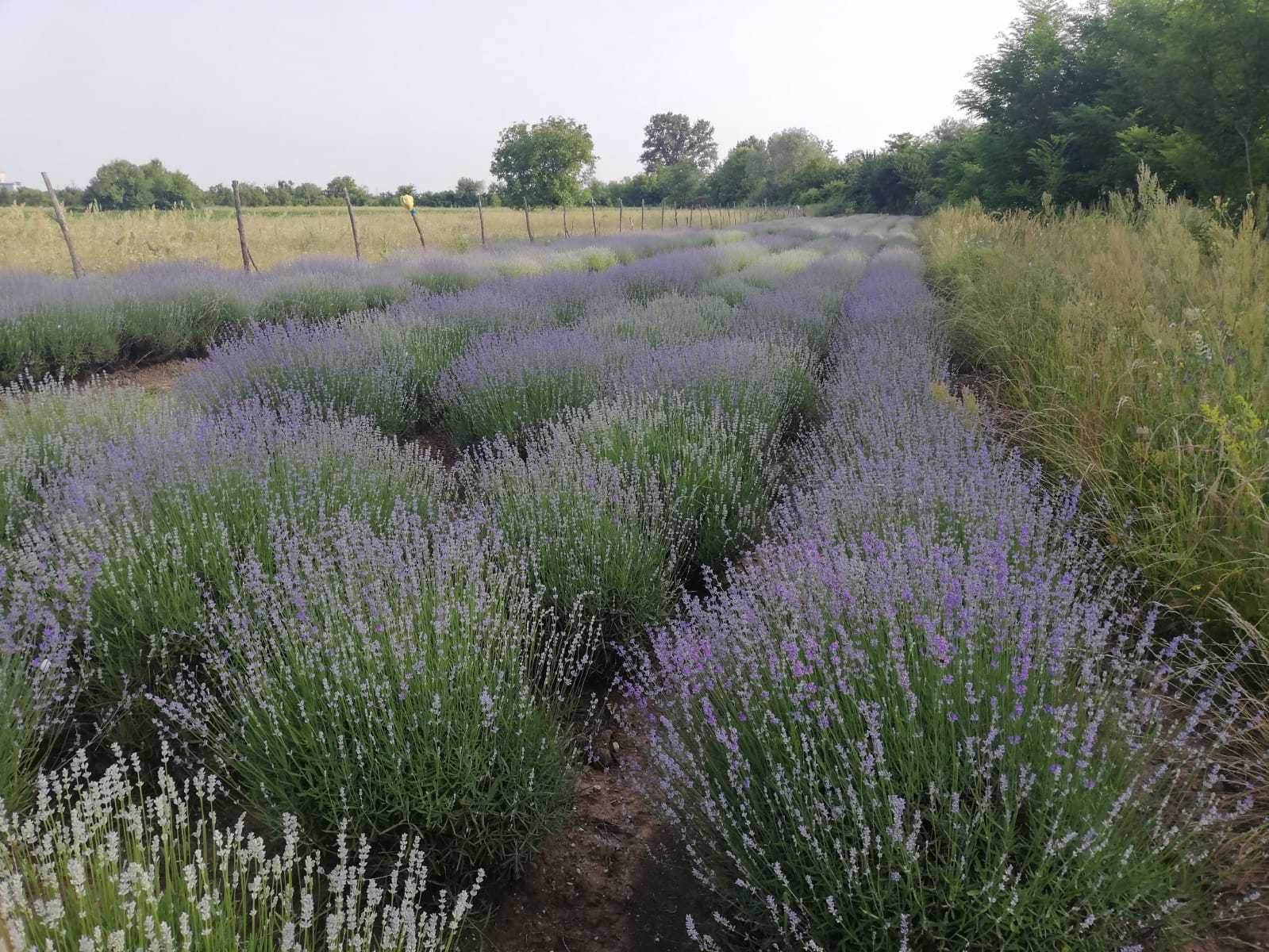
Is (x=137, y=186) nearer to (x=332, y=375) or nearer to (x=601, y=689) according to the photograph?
(x=332, y=375)

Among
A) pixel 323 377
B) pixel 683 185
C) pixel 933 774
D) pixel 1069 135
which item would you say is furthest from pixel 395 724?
pixel 683 185

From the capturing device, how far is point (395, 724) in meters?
1.93

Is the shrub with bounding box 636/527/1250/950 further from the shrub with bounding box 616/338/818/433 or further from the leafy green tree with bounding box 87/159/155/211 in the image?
the leafy green tree with bounding box 87/159/155/211

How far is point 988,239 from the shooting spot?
9828mm

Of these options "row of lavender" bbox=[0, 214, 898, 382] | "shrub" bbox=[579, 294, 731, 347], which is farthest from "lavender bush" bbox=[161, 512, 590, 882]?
"row of lavender" bbox=[0, 214, 898, 382]

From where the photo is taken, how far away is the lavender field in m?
1.46

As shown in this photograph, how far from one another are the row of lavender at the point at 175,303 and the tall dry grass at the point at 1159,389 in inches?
257

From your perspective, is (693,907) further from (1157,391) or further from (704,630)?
(1157,391)

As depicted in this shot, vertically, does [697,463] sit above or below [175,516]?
below

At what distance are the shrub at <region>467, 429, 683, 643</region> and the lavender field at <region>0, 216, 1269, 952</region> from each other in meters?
0.02

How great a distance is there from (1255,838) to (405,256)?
45.2 feet

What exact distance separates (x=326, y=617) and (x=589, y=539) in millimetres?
1159

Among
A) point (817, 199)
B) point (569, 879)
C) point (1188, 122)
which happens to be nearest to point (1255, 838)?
point (569, 879)

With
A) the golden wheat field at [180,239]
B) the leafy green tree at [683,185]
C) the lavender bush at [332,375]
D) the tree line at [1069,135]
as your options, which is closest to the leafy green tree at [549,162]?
the tree line at [1069,135]
